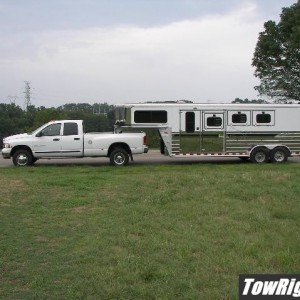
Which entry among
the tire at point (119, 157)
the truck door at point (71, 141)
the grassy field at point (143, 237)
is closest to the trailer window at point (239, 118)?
the tire at point (119, 157)

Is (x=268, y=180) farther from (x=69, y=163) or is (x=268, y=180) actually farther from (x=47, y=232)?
(x=69, y=163)

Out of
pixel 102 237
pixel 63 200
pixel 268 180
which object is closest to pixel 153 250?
pixel 102 237

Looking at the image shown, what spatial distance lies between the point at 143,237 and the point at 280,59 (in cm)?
3421

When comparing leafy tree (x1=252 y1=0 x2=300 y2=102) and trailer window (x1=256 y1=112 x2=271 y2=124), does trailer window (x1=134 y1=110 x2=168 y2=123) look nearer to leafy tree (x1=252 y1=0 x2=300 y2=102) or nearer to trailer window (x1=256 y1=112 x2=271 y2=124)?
trailer window (x1=256 y1=112 x2=271 y2=124)

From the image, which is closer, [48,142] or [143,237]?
[143,237]

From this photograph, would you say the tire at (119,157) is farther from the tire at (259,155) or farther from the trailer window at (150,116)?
the tire at (259,155)

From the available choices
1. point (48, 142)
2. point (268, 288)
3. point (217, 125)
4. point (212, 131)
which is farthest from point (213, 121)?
point (268, 288)

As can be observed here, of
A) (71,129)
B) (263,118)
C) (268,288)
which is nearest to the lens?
(268,288)

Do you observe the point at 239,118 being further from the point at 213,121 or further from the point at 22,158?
the point at 22,158

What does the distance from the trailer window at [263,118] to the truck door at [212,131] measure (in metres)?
1.31

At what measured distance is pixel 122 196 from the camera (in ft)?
33.0

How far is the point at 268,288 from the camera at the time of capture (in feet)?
13.6

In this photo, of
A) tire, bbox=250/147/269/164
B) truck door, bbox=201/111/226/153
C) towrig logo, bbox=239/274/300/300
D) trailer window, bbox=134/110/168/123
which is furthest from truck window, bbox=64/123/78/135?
towrig logo, bbox=239/274/300/300

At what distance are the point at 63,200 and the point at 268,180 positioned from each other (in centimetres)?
537
